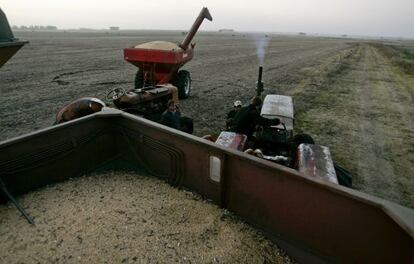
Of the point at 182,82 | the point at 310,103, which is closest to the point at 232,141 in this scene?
the point at 182,82

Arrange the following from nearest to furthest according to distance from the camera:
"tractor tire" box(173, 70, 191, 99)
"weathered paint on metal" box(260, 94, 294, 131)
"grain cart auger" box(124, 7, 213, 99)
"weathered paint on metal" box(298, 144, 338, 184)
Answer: "weathered paint on metal" box(298, 144, 338, 184), "weathered paint on metal" box(260, 94, 294, 131), "grain cart auger" box(124, 7, 213, 99), "tractor tire" box(173, 70, 191, 99)

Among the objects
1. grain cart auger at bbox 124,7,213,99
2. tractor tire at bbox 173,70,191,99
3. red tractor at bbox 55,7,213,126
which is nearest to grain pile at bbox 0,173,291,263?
red tractor at bbox 55,7,213,126

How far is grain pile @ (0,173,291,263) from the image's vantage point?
270 centimetres

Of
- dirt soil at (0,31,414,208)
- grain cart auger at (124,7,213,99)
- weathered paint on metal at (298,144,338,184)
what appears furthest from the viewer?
grain cart auger at (124,7,213,99)

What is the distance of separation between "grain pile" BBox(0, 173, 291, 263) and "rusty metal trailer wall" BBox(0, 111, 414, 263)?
0.63 feet

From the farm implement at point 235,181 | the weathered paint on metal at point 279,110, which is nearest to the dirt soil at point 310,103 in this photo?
the weathered paint on metal at point 279,110

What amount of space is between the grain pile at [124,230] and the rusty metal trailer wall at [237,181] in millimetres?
193

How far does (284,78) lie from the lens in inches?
634

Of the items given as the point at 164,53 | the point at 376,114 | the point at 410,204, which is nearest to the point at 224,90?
the point at 164,53

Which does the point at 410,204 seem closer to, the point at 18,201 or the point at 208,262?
the point at 208,262

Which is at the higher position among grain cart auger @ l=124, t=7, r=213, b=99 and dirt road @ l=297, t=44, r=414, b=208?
grain cart auger @ l=124, t=7, r=213, b=99

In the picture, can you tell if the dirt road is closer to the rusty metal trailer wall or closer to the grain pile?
the rusty metal trailer wall

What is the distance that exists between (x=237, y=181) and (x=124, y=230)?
1.21 m

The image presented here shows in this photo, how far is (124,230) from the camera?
298cm
